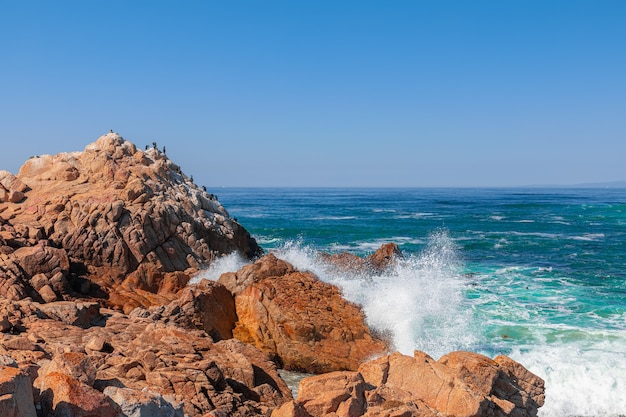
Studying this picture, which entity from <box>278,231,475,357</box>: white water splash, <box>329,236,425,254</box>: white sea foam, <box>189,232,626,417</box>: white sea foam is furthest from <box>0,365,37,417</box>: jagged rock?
<box>329,236,425,254</box>: white sea foam

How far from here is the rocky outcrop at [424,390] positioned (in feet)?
28.3

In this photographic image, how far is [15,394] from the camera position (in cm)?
504

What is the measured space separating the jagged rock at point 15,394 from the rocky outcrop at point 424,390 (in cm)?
412

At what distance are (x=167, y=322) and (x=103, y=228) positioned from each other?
26.5 feet

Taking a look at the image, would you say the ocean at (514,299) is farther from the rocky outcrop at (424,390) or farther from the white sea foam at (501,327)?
the rocky outcrop at (424,390)

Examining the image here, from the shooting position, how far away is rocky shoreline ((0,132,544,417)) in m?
8.55

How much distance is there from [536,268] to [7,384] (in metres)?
32.5

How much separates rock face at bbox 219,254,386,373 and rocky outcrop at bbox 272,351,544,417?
5.71m

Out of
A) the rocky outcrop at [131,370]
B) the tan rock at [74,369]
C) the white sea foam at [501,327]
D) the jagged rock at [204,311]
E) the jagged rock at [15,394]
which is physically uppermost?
the jagged rock at [15,394]

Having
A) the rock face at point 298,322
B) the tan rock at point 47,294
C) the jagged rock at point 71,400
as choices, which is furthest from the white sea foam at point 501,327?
the jagged rock at point 71,400

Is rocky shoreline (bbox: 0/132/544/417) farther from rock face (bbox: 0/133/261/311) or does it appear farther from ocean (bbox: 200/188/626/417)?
ocean (bbox: 200/188/626/417)

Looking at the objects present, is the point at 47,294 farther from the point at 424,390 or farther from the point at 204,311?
the point at 424,390

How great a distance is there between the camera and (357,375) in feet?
30.5

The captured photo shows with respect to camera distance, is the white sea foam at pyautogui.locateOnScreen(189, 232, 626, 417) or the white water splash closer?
the white sea foam at pyautogui.locateOnScreen(189, 232, 626, 417)
